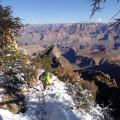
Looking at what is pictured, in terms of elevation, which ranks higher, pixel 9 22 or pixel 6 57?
pixel 9 22

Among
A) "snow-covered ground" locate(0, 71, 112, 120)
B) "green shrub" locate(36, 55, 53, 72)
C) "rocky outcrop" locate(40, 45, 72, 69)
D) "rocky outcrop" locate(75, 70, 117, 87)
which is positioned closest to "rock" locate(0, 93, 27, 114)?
"snow-covered ground" locate(0, 71, 112, 120)

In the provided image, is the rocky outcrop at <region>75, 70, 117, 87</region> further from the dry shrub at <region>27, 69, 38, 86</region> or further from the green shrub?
the dry shrub at <region>27, 69, 38, 86</region>

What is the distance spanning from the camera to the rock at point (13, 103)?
7.36 m

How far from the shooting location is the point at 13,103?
7742 millimetres

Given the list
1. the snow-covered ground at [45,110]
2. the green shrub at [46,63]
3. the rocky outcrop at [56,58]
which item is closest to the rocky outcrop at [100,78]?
the rocky outcrop at [56,58]

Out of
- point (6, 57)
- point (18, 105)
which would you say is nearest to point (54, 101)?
point (18, 105)

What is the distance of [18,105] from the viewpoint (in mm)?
7953

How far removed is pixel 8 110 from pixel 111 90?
35751 mm

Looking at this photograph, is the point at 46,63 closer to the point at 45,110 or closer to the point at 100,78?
the point at 45,110

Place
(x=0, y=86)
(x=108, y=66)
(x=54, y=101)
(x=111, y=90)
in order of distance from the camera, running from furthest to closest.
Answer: (x=108, y=66) → (x=111, y=90) → (x=54, y=101) → (x=0, y=86)

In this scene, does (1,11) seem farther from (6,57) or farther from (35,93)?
(35,93)

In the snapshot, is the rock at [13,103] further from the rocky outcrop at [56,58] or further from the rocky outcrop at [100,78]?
the rocky outcrop at [56,58]

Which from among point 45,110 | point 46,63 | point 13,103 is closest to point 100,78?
point 46,63

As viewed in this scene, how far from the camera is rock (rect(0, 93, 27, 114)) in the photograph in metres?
7.36
